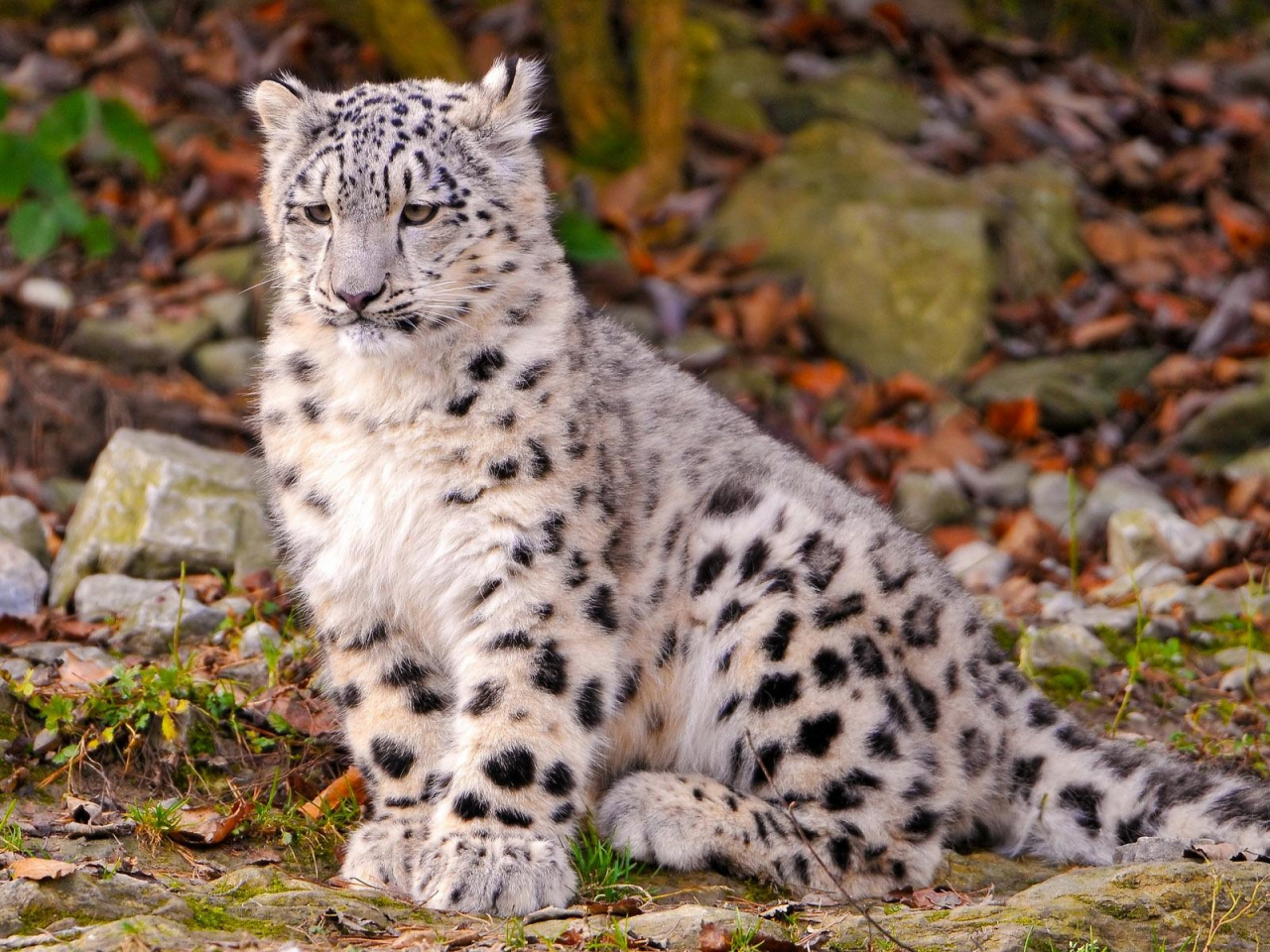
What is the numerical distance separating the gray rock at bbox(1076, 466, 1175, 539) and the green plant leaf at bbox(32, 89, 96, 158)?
5.54 meters

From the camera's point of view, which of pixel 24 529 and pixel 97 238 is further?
pixel 97 238

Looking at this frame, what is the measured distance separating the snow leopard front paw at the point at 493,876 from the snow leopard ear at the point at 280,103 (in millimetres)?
2410

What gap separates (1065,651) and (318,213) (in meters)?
3.74

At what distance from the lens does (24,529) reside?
710cm

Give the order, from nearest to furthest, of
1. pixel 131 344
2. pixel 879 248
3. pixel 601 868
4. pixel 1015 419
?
pixel 601 868
pixel 131 344
pixel 1015 419
pixel 879 248

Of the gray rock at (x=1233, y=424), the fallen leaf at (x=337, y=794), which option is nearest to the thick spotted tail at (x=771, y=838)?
the fallen leaf at (x=337, y=794)

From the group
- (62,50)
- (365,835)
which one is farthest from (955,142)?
(365,835)

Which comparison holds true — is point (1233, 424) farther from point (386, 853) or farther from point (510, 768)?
point (386, 853)

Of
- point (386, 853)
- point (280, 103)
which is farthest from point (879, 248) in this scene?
point (386, 853)

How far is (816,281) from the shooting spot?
10.5 m

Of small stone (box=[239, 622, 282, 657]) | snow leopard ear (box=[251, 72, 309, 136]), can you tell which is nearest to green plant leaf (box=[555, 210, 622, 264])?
small stone (box=[239, 622, 282, 657])

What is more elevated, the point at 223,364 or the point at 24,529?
the point at 223,364

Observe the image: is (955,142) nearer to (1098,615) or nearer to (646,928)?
(1098,615)

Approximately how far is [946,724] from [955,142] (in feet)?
24.4
